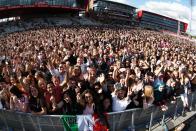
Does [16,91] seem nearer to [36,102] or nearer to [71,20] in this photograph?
[36,102]

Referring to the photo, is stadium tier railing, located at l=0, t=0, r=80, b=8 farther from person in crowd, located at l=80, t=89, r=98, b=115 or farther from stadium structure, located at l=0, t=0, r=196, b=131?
person in crowd, located at l=80, t=89, r=98, b=115

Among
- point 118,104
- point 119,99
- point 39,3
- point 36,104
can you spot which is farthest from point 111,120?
point 39,3

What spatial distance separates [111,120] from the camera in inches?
318

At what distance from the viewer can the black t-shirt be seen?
7604 mm

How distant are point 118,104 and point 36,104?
1.95 metres

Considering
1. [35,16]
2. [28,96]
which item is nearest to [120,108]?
[28,96]

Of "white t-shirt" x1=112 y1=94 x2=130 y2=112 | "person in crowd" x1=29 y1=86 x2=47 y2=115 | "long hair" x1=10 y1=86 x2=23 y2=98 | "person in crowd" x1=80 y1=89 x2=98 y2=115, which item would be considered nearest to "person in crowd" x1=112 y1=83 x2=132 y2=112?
"white t-shirt" x1=112 y1=94 x2=130 y2=112

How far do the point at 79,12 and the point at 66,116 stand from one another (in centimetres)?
8616

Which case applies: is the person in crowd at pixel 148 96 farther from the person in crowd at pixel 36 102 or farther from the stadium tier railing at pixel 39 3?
the stadium tier railing at pixel 39 3

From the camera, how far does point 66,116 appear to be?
7.53 meters

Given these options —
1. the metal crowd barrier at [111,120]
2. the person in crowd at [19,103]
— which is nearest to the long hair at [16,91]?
the person in crowd at [19,103]

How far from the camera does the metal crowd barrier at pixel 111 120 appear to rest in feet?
24.9

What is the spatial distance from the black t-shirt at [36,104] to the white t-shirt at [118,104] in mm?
1721

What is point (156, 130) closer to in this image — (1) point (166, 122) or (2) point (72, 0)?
(1) point (166, 122)
